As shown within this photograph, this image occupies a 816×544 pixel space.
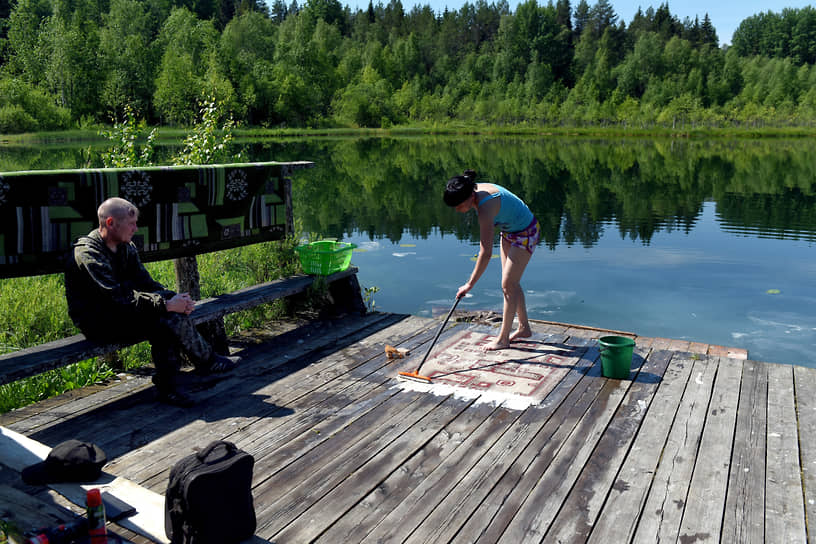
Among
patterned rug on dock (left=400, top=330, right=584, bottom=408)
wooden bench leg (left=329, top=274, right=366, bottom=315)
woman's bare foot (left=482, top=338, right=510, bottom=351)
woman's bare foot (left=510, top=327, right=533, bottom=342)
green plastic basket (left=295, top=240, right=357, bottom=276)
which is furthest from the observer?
wooden bench leg (left=329, top=274, right=366, bottom=315)

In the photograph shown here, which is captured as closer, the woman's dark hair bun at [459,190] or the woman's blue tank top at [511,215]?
the woman's dark hair bun at [459,190]

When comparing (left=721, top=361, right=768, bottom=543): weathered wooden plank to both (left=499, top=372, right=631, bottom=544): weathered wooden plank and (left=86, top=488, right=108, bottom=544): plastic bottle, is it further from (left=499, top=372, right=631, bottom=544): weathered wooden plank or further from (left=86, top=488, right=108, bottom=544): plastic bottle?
(left=86, top=488, right=108, bottom=544): plastic bottle

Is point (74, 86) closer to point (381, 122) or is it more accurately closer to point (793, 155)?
point (381, 122)

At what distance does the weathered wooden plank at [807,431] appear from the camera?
10.7ft

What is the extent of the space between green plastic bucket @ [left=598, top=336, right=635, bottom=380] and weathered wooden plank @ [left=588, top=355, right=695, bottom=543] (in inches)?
11.3

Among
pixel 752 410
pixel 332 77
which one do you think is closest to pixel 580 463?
pixel 752 410

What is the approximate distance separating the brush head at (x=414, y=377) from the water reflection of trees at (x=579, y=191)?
11028 mm

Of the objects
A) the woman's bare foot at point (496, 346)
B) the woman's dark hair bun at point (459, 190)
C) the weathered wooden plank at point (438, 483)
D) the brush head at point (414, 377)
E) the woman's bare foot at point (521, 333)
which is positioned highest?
the woman's dark hair bun at point (459, 190)

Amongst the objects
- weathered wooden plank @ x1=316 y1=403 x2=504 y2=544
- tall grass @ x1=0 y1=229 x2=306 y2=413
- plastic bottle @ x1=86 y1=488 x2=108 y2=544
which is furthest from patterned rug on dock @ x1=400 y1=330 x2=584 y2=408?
plastic bottle @ x1=86 y1=488 x2=108 y2=544

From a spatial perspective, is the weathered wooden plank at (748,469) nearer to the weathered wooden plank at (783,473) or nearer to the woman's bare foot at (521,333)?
the weathered wooden plank at (783,473)

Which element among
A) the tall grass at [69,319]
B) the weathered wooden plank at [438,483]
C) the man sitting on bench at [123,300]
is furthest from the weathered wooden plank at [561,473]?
the tall grass at [69,319]

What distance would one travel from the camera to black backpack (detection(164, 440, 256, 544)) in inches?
102

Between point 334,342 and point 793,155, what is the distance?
134ft

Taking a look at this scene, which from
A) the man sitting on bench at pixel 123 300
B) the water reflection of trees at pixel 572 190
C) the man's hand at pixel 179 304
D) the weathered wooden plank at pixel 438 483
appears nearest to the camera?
the weathered wooden plank at pixel 438 483
